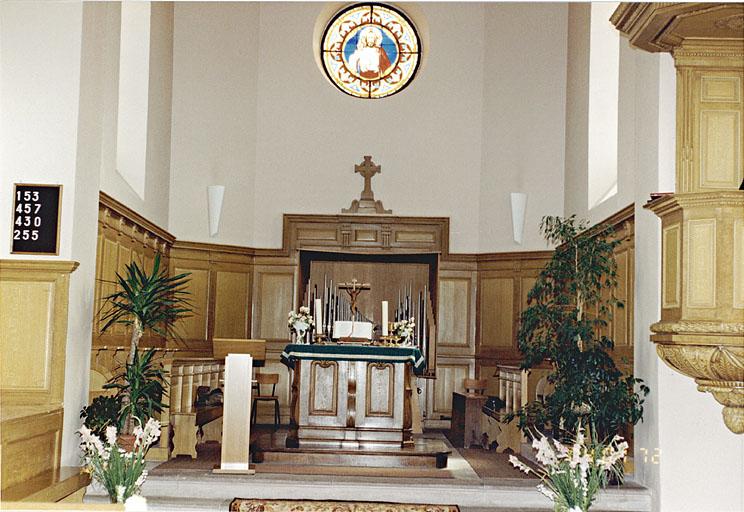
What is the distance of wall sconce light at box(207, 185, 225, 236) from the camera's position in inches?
451

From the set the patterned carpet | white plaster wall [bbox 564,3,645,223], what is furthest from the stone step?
white plaster wall [bbox 564,3,645,223]

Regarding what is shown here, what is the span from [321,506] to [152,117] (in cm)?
518

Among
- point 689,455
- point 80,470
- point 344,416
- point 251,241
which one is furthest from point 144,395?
point 251,241

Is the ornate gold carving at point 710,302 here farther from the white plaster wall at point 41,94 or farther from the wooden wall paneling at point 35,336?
the white plaster wall at point 41,94

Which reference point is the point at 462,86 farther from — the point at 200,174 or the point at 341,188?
the point at 200,174

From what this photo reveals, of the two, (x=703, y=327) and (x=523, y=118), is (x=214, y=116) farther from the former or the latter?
(x=703, y=327)

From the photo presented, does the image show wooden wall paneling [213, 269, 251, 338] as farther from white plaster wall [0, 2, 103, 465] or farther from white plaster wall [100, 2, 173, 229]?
white plaster wall [0, 2, 103, 465]

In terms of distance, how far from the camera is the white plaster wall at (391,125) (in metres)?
11.9

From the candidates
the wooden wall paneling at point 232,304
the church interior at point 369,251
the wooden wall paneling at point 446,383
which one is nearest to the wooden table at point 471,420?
the church interior at point 369,251

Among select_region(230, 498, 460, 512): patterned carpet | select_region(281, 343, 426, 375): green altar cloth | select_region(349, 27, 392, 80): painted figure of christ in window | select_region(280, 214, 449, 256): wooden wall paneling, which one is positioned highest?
select_region(349, 27, 392, 80): painted figure of christ in window

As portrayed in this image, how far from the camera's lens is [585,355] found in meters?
7.30

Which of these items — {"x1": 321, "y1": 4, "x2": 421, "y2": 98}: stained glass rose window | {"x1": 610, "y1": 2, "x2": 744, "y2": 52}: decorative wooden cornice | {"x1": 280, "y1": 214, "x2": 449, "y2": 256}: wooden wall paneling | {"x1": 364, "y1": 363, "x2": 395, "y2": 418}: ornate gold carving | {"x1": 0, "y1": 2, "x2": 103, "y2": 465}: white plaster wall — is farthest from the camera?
{"x1": 321, "y1": 4, "x2": 421, "y2": 98}: stained glass rose window

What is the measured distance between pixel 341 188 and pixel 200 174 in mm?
1865

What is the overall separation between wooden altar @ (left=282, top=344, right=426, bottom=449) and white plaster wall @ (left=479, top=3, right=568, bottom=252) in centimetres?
384
